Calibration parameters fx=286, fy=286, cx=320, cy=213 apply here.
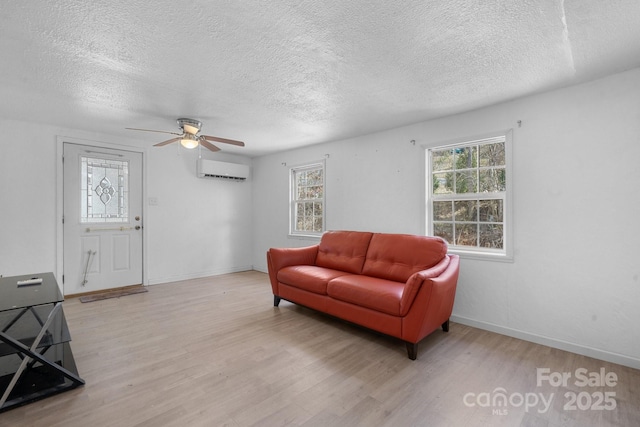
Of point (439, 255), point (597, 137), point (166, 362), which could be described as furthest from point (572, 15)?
point (166, 362)

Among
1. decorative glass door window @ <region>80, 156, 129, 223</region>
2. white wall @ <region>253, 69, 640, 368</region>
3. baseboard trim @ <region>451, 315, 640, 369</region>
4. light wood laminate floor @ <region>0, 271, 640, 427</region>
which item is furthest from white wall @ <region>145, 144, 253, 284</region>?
baseboard trim @ <region>451, 315, 640, 369</region>

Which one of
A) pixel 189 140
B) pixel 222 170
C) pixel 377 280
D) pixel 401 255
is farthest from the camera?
pixel 222 170

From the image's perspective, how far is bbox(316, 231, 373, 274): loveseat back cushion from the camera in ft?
11.4

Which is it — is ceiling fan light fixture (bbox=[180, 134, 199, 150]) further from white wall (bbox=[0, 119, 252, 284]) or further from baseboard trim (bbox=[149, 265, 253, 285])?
baseboard trim (bbox=[149, 265, 253, 285])

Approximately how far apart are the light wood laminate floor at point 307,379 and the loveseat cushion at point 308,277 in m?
0.38

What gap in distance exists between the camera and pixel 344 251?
12.0 feet

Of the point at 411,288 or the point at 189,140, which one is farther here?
the point at 189,140

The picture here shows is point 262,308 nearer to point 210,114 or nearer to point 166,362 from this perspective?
point 166,362

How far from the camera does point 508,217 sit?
112 inches

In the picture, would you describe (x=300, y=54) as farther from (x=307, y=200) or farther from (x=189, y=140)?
(x=307, y=200)

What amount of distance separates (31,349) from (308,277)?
7.23 ft

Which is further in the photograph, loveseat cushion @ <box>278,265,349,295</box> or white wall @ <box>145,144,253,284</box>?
white wall @ <box>145,144,253,284</box>

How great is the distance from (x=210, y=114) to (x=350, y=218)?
7.69 ft

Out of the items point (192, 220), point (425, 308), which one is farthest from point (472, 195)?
point (192, 220)
